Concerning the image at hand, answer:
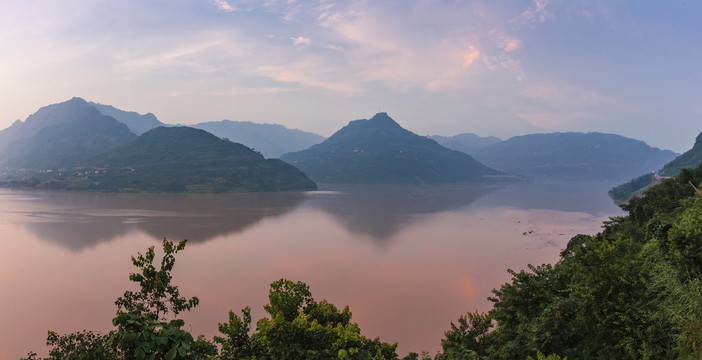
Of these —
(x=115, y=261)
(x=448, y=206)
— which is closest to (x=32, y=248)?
(x=115, y=261)

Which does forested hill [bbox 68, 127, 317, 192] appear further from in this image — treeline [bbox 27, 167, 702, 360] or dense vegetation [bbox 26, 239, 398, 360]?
dense vegetation [bbox 26, 239, 398, 360]

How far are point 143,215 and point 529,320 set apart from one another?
7937 centimetres

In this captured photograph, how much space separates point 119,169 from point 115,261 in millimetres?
113731

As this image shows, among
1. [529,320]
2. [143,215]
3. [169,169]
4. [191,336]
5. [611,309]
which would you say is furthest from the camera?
[169,169]

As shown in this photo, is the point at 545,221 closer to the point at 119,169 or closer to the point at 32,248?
the point at 32,248

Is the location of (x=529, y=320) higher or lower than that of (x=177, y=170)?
lower

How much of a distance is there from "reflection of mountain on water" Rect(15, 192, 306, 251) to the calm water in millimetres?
384

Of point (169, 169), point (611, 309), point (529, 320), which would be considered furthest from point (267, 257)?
point (169, 169)

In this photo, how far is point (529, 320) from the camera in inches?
589

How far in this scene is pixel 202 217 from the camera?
7675cm

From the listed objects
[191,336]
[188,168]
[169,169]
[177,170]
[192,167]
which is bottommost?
[191,336]

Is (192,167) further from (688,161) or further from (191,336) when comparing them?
(688,161)

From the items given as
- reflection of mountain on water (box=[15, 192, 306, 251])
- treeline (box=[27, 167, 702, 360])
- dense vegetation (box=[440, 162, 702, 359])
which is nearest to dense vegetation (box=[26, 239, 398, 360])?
treeline (box=[27, 167, 702, 360])

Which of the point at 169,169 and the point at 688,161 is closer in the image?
the point at 688,161
